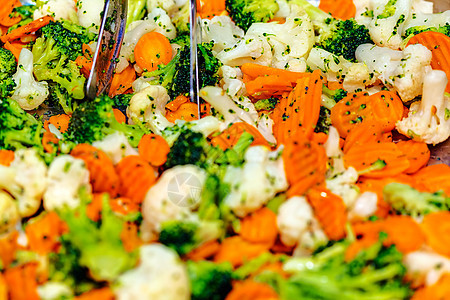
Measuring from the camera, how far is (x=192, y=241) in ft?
5.79

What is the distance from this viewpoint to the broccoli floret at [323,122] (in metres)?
2.63

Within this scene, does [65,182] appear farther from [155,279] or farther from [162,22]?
[162,22]

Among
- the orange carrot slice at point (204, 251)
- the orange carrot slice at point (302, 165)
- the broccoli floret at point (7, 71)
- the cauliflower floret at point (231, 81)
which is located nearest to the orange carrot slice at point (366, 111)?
the orange carrot slice at point (302, 165)

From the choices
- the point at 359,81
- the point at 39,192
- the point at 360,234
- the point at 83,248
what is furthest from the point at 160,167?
the point at 359,81

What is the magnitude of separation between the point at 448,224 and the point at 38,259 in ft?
5.56

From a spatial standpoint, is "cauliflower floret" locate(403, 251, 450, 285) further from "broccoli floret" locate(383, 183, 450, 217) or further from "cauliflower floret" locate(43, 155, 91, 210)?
"cauliflower floret" locate(43, 155, 91, 210)

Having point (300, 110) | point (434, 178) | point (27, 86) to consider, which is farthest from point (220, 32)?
point (434, 178)

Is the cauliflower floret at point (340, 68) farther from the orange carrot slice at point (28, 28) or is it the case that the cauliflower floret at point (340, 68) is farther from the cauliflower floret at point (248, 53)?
the orange carrot slice at point (28, 28)

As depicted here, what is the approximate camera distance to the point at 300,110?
8.35 feet

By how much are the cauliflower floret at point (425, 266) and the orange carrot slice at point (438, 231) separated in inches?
1.7

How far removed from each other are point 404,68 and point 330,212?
1.18m

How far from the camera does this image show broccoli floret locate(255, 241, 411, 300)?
1.59m

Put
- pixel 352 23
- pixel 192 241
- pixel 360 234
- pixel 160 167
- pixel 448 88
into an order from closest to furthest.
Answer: pixel 192 241 → pixel 360 234 → pixel 160 167 → pixel 448 88 → pixel 352 23

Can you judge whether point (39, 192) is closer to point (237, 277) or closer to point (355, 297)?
point (237, 277)
